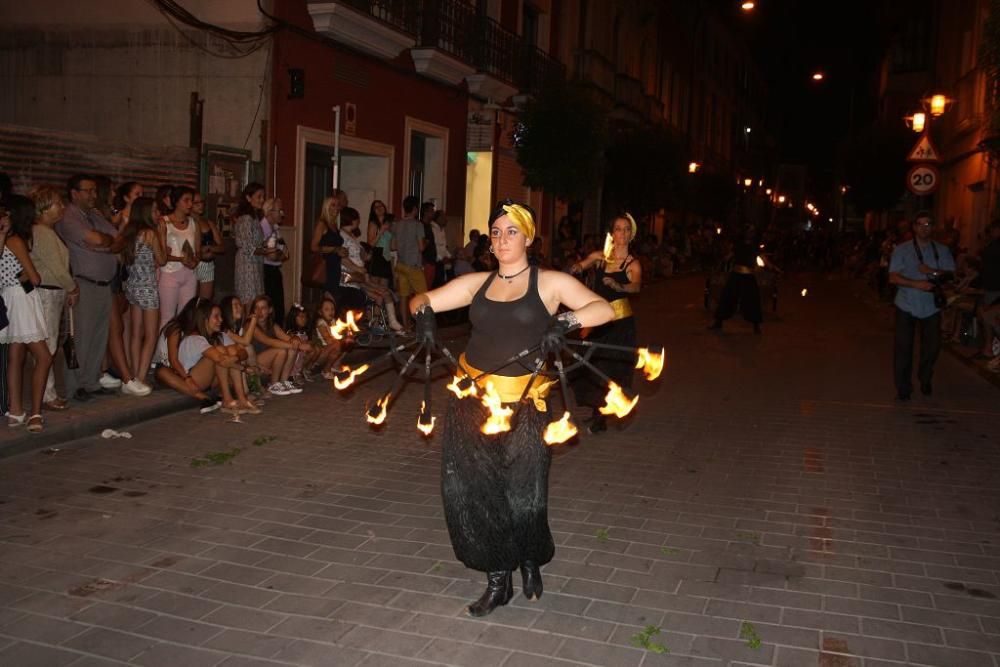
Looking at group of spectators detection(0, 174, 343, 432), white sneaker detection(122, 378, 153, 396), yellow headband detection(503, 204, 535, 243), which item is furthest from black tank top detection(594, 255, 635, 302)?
white sneaker detection(122, 378, 153, 396)

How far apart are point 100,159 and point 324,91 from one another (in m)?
4.86

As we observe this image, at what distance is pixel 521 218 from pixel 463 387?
845 mm

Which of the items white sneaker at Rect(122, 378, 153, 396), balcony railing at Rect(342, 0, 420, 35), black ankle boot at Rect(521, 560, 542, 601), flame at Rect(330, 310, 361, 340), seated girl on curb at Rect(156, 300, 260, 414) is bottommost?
black ankle boot at Rect(521, 560, 542, 601)

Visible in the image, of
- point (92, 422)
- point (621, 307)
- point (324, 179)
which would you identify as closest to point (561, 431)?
point (621, 307)

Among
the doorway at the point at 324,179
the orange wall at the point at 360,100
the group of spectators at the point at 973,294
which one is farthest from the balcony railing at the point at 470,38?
the group of spectators at the point at 973,294

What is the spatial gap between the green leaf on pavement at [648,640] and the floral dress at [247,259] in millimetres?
7777

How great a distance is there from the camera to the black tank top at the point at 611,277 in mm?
8414

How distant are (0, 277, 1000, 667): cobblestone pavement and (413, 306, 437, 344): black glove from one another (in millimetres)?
1276

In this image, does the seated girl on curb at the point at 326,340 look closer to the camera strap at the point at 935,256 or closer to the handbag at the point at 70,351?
the handbag at the point at 70,351

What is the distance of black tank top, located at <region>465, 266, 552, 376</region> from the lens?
467cm

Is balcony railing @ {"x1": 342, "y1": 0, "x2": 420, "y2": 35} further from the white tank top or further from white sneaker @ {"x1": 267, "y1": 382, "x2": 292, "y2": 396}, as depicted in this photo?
white sneaker @ {"x1": 267, "y1": 382, "x2": 292, "y2": 396}

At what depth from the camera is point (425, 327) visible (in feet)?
15.3

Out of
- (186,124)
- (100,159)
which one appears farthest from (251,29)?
(100,159)

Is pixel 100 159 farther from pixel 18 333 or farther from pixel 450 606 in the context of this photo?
pixel 450 606
